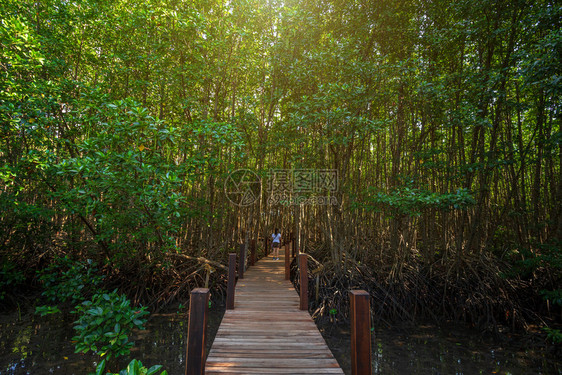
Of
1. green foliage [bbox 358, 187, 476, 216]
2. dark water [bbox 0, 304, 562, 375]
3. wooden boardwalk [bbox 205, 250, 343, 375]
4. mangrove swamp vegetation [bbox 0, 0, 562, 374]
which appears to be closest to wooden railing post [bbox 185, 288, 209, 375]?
wooden boardwalk [bbox 205, 250, 343, 375]

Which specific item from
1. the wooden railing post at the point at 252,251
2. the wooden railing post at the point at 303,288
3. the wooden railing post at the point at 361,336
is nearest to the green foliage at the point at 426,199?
the wooden railing post at the point at 303,288

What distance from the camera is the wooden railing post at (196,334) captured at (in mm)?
2322

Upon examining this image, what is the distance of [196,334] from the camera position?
238 centimetres

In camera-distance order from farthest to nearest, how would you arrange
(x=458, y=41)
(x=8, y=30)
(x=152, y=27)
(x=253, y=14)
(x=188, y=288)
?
(x=188, y=288) < (x=458, y=41) < (x=253, y=14) < (x=152, y=27) < (x=8, y=30)

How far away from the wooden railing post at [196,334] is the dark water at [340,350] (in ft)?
10.0

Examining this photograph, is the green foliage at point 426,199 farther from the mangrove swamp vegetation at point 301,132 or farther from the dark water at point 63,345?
the dark water at point 63,345

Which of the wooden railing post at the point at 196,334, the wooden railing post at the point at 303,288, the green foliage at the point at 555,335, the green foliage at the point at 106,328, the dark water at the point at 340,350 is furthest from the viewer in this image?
the green foliage at the point at 555,335

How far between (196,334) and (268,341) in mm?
1238

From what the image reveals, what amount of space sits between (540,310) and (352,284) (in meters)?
4.87

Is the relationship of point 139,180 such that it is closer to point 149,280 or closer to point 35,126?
point 35,126

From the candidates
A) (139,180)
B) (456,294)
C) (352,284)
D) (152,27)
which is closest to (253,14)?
(152,27)

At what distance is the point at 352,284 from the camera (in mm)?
7203

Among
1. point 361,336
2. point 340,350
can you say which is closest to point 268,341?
point 361,336

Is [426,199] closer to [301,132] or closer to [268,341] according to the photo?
[268,341]
